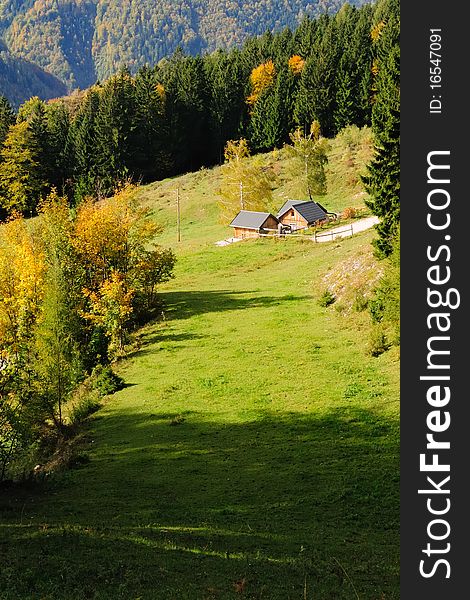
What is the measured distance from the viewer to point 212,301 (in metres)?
50.4

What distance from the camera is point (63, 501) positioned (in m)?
22.1

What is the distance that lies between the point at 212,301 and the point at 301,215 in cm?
2874

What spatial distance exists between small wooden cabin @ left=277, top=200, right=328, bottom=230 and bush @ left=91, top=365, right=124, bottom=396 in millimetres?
44328

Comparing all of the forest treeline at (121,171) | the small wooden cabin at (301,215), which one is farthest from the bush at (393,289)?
the small wooden cabin at (301,215)

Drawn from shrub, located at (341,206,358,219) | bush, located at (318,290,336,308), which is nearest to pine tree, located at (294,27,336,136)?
shrub, located at (341,206,358,219)

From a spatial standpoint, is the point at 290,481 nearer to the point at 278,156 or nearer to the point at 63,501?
the point at 63,501

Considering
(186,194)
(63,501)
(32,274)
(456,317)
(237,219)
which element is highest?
(186,194)

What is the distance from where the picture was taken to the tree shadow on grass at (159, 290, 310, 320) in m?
47.7

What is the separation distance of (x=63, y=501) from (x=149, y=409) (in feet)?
30.2

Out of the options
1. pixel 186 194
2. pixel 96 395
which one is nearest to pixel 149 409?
pixel 96 395

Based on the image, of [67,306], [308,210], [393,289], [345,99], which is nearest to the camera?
[393,289]

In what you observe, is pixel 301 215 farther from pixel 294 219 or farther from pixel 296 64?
pixel 296 64

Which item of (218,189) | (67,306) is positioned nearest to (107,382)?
(67,306)

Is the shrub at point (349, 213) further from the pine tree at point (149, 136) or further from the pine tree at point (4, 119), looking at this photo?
the pine tree at point (4, 119)
